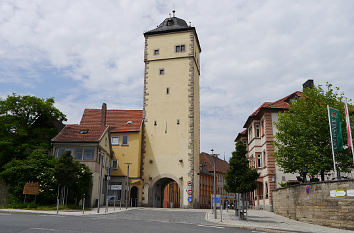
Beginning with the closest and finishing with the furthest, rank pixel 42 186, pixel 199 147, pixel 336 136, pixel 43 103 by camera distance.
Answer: pixel 336 136
pixel 42 186
pixel 43 103
pixel 199 147

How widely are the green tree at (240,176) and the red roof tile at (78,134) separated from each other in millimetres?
15941

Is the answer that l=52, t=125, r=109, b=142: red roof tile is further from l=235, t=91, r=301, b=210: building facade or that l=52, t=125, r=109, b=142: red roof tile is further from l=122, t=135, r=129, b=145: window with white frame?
l=235, t=91, r=301, b=210: building facade

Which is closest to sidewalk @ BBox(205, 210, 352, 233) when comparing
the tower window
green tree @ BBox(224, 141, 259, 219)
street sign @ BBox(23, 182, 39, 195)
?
green tree @ BBox(224, 141, 259, 219)

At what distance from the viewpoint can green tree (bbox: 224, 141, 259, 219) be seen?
72.5ft

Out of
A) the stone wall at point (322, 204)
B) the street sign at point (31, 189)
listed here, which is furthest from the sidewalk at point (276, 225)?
the street sign at point (31, 189)

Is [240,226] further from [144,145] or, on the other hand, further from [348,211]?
[144,145]

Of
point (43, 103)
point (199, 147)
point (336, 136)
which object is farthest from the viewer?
point (199, 147)

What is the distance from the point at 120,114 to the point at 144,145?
657cm

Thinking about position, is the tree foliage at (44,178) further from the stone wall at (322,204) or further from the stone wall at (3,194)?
the stone wall at (322,204)

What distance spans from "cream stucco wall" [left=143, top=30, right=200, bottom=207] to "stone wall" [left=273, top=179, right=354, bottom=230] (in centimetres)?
1699

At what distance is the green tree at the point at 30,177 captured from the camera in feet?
96.1

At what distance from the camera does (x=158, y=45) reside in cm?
4503

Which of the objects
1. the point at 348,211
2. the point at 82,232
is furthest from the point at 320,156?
the point at 82,232

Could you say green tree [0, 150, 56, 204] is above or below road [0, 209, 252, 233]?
above
